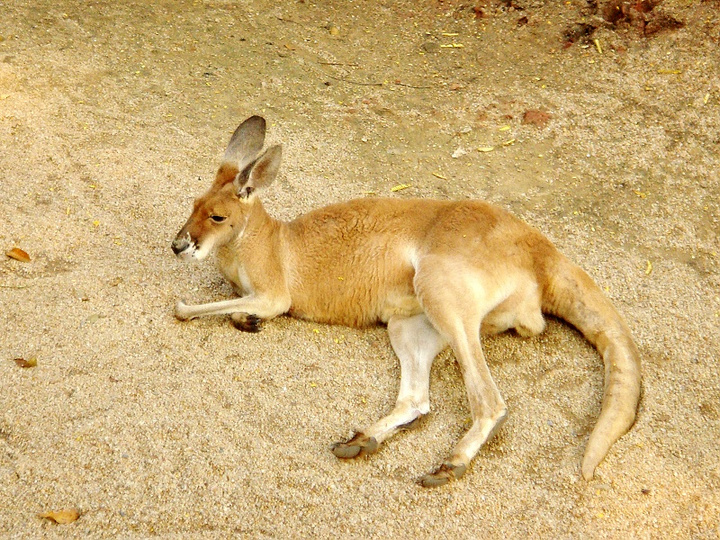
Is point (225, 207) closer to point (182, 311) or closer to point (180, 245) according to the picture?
point (180, 245)

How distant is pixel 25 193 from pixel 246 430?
7.55 feet

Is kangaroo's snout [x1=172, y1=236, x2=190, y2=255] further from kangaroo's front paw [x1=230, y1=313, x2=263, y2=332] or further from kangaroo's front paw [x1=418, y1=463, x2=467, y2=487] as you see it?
kangaroo's front paw [x1=418, y1=463, x2=467, y2=487]

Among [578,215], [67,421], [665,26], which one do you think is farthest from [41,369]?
[665,26]

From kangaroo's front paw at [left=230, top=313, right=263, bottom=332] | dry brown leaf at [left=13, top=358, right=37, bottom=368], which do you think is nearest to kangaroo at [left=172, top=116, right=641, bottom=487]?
kangaroo's front paw at [left=230, top=313, right=263, bottom=332]

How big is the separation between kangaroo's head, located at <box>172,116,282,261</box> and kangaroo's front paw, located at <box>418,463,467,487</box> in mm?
1549

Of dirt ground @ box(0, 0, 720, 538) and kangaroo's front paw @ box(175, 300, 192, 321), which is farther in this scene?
kangaroo's front paw @ box(175, 300, 192, 321)

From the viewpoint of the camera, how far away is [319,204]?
5.15 meters

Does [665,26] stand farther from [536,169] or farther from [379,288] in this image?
[379,288]

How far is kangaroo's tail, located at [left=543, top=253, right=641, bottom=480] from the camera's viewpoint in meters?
3.54

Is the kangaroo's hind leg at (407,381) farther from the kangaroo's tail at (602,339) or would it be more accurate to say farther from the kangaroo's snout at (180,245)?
the kangaroo's snout at (180,245)

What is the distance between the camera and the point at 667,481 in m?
3.45

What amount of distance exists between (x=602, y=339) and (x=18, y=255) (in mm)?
3118

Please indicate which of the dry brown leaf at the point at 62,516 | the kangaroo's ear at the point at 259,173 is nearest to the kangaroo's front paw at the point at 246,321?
the kangaroo's ear at the point at 259,173

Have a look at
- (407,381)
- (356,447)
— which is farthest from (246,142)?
(356,447)
